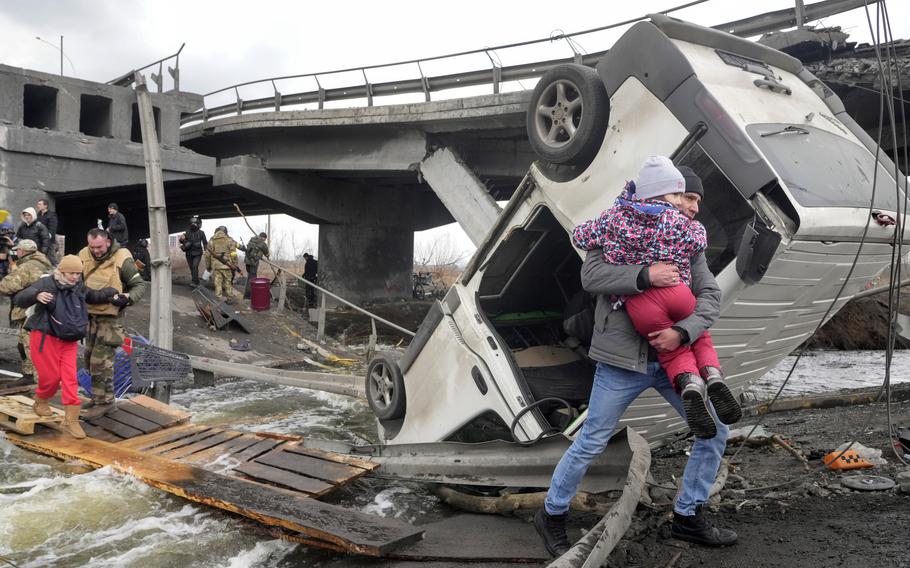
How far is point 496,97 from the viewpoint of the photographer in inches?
490

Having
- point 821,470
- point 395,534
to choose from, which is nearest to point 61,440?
point 395,534

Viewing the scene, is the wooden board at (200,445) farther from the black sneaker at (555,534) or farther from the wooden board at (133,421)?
the black sneaker at (555,534)

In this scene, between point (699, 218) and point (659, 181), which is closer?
point (659, 181)

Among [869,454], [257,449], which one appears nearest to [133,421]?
[257,449]

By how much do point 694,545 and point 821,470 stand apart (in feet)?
5.57

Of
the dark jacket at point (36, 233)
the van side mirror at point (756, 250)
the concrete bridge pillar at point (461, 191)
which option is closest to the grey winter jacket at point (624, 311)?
the van side mirror at point (756, 250)

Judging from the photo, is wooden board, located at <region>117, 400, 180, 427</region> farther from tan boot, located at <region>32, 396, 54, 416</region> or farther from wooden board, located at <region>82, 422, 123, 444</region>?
tan boot, located at <region>32, 396, 54, 416</region>

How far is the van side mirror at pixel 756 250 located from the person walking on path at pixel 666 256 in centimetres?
34

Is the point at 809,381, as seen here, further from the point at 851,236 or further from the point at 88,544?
the point at 88,544

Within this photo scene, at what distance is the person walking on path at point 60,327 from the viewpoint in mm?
5641

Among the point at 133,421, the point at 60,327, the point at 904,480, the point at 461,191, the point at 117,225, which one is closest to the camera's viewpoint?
the point at 904,480

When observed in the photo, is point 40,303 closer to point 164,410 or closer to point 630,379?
point 164,410

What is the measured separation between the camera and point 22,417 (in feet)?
19.5

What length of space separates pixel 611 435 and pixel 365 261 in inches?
695
